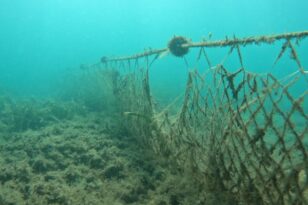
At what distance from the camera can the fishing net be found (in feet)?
9.89

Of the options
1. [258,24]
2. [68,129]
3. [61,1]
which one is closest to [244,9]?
[258,24]

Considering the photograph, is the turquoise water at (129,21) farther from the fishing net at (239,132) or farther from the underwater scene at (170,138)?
the fishing net at (239,132)

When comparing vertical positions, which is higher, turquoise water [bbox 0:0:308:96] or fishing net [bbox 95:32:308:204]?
turquoise water [bbox 0:0:308:96]

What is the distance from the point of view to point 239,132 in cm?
358

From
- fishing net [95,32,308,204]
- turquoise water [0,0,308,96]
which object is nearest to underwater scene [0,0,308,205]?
fishing net [95,32,308,204]

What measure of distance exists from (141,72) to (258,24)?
497 ft

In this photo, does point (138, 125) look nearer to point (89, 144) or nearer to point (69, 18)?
point (89, 144)

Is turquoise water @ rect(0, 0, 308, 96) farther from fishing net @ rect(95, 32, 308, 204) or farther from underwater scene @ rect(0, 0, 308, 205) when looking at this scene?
fishing net @ rect(95, 32, 308, 204)

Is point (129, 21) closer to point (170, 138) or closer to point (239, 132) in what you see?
point (170, 138)

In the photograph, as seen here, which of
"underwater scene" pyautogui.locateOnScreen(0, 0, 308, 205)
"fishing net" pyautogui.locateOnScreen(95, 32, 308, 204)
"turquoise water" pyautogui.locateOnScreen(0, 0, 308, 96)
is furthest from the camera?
"turquoise water" pyautogui.locateOnScreen(0, 0, 308, 96)

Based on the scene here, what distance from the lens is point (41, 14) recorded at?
439ft

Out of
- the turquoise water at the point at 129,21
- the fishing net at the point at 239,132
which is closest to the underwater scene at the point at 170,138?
the fishing net at the point at 239,132

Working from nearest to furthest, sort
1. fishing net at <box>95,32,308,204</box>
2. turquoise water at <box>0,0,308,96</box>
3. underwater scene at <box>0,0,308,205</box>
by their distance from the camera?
fishing net at <box>95,32,308,204</box> → underwater scene at <box>0,0,308,205</box> → turquoise water at <box>0,0,308,96</box>

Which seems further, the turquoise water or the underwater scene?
the turquoise water
